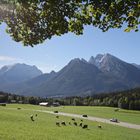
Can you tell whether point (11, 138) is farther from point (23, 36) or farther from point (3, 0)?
point (3, 0)

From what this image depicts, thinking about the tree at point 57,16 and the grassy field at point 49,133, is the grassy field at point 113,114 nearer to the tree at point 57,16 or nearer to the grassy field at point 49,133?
the grassy field at point 49,133

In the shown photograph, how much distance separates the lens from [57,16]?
17734 mm

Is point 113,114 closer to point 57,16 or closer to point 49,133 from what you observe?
point 49,133

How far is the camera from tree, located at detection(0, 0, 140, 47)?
1700 centimetres

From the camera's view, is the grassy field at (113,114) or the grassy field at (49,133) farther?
the grassy field at (113,114)

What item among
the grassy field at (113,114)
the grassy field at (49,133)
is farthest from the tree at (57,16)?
the grassy field at (113,114)

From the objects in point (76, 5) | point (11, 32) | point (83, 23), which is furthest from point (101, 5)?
point (11, 32)

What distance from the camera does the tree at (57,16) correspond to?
669 inches

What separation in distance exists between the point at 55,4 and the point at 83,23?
343 cm

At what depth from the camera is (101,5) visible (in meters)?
16.6

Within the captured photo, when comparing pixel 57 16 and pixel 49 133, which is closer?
pixel 57 16

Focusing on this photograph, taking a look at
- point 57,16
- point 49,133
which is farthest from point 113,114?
point 57,16

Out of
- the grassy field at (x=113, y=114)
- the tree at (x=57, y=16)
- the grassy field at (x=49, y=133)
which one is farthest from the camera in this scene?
the grassy field at (x=113, y=114)

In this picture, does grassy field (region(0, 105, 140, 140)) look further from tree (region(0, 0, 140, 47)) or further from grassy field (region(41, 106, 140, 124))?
grassy field (region(41, 106, 140, 124))
